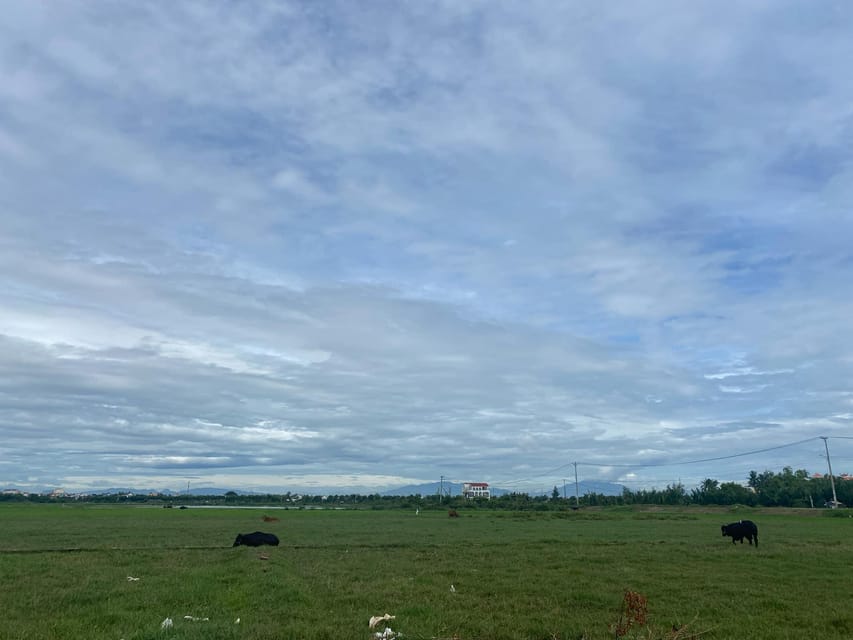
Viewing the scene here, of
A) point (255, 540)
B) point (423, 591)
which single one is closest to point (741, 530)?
point (423, 591)

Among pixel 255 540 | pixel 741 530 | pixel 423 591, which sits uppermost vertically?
pixel 741 530

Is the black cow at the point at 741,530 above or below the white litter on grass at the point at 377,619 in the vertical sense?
above

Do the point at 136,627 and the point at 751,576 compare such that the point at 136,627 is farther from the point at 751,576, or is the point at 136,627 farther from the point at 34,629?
the point at 751,576

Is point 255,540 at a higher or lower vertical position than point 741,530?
lower

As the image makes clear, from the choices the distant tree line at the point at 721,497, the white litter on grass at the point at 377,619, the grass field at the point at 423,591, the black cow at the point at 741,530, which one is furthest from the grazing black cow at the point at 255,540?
the distant tree line at the point at 721,497

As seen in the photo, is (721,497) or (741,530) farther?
(721,497)

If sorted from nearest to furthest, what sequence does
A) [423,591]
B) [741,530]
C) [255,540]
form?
[423,591] → [255,540] → [741,530]

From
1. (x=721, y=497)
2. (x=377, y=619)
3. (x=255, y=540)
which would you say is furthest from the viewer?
(x=721, y=497)

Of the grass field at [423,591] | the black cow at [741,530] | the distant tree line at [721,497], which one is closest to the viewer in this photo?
the grass field at [423,591]

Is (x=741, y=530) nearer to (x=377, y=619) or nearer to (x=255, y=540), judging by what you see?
(x=255, y=540)

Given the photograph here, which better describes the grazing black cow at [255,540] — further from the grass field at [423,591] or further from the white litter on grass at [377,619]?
the white litter on grass at [377,619]

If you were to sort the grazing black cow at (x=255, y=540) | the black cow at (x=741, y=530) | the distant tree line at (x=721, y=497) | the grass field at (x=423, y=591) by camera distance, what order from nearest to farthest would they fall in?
the grass field at (x=423, y=591)
the grazing black cow at (x=255, y=540)
the black cow at (x=741, y=530)
the distant tree line at (x=721, y=497)

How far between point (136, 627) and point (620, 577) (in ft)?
44.8

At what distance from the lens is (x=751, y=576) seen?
1930cm
